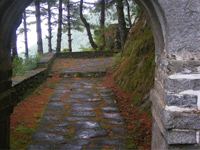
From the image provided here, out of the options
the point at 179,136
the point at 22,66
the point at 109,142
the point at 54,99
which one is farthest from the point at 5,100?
the point at 22,66

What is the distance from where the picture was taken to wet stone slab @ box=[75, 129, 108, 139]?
4.03 m

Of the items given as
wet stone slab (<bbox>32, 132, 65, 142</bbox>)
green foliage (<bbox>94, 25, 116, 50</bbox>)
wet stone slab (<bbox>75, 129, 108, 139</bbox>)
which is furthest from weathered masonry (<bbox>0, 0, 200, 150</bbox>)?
green foliage (<bbox>94, 25, 116, 50</bbox>)

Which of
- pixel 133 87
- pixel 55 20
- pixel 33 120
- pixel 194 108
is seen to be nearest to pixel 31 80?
pixel 33 120

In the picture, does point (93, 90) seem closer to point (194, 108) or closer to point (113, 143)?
point (113, 143)

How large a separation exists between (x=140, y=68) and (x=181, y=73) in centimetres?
372

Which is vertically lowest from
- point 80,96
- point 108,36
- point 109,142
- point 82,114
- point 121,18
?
point 109,142

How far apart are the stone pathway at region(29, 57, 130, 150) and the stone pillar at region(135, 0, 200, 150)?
4.57ft

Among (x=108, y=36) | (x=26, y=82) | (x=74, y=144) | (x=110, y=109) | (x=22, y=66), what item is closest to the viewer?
(x=74, y=144)

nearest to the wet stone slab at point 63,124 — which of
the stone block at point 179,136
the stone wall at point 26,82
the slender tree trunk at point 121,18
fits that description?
the stone wall at point 26,82

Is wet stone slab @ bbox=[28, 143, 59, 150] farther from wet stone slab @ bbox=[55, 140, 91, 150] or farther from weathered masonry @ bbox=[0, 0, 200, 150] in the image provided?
weathered masonry @ bbox=[0, 0, 200, 150]

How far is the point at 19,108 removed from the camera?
5445mm

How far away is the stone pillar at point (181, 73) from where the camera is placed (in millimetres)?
2424

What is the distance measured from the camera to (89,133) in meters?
4.16

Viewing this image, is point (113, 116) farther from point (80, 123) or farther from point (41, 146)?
point (41, 146)
